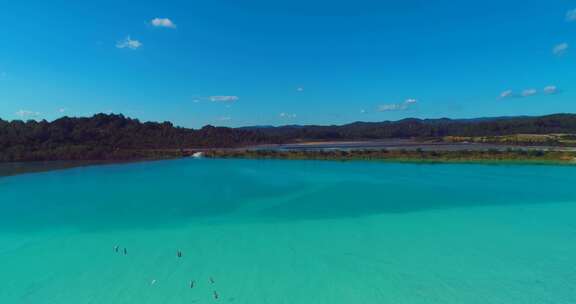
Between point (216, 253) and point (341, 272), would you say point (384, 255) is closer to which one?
point (341, 272)

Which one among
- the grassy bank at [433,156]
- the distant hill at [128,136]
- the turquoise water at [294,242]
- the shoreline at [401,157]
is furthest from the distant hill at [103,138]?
the turquoise water at [294,242]

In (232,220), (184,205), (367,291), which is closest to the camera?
(367,291)

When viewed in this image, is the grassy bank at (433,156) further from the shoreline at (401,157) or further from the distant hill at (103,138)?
the distant hill at (103,138)

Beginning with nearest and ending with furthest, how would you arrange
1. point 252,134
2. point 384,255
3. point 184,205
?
point 384,255
point 184,205
point 252,134

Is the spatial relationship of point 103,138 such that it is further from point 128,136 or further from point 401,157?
point 401,157

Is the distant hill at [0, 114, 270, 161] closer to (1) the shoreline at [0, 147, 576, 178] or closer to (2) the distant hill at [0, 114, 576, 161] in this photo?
(2) the distant hill at [0, 114, 576, 161]

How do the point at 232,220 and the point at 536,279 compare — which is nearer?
the point at 536,279

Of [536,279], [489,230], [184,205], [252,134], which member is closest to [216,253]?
[184,205]
